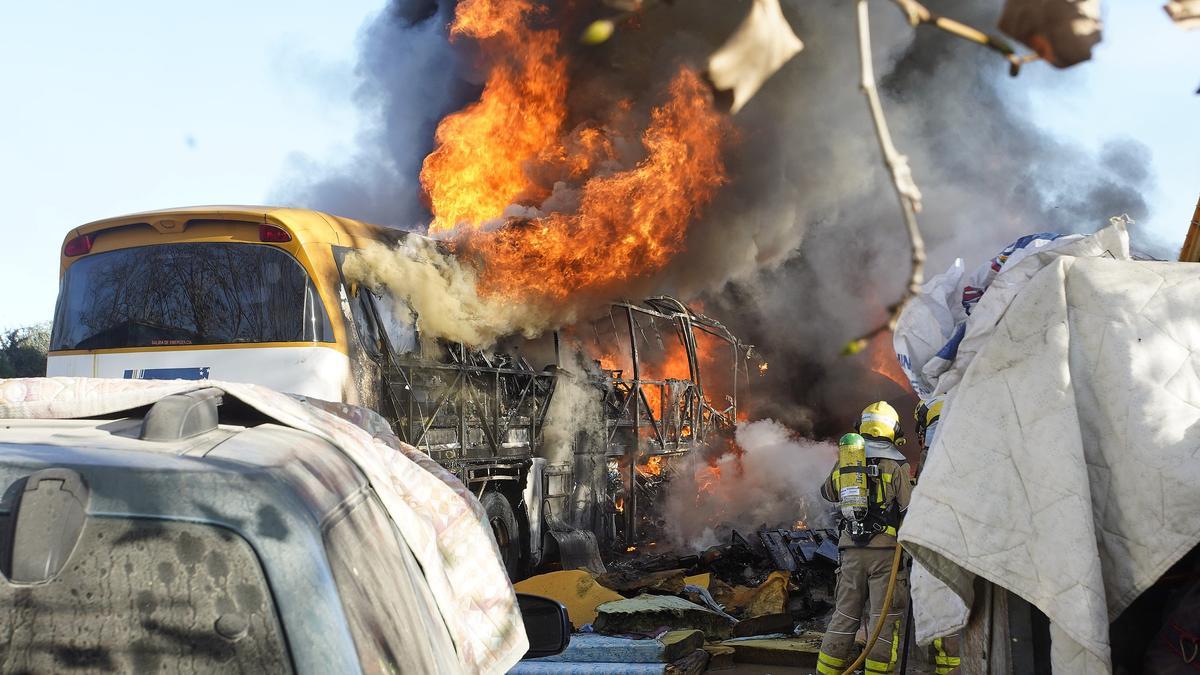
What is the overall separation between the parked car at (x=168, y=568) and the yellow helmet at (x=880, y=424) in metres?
6.57

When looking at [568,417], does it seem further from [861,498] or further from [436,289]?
[861,498]

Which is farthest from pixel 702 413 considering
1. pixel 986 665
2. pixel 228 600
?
pixel 228 600

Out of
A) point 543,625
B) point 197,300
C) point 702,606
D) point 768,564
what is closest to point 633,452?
point 768,564

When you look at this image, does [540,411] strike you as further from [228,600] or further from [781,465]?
[228,600]

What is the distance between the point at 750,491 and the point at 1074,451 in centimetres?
1523

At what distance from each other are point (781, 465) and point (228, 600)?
1821cm

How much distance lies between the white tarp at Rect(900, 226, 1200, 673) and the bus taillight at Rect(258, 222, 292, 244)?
640cm

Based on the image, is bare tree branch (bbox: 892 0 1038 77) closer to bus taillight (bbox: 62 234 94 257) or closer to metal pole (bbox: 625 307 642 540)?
bus taillight (bbox: 62 234 94 257)

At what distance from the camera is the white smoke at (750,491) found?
1608cm

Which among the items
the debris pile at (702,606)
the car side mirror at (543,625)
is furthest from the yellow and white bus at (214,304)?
the car side mirror at (543,625)

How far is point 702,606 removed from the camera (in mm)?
10211

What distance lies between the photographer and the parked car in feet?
4.90

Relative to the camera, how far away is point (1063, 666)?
3.23 metres

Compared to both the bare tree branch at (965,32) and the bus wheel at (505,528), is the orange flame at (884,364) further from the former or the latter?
the bare tree branch at (965,32)
